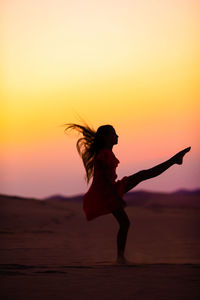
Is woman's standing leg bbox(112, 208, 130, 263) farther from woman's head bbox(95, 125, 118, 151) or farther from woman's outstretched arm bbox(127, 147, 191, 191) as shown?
woman's head bbox(95, 125, 118, 151)

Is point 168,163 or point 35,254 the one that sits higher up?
point 168,163

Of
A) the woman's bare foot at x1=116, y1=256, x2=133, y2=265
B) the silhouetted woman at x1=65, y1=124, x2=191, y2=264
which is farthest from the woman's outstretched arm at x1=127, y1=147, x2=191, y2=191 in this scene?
the woman's bare foot at x1=116, y1=256, x2=133, y2=265

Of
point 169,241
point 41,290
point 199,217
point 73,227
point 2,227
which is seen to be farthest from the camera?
point 199,217

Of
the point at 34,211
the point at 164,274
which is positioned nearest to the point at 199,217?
the point at 34,211

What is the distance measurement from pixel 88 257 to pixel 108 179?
1.62 meters

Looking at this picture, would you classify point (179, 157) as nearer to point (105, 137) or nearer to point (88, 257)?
point (105, 137)

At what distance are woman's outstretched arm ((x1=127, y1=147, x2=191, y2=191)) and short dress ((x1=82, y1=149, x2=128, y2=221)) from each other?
0.16 metres

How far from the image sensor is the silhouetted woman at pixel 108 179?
22.4ft

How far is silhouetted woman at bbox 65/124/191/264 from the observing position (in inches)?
269

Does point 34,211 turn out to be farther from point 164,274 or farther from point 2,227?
point 164,274

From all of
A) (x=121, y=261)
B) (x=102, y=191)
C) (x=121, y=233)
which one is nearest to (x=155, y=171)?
(x=102, y=191)

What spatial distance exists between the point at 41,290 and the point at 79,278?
61cm

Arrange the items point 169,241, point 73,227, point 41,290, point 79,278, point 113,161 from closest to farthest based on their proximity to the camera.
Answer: point 41,290 < point 79,278 < point 113,161 < point 169,241 < point 73,227

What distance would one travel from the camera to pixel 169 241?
11062mm
